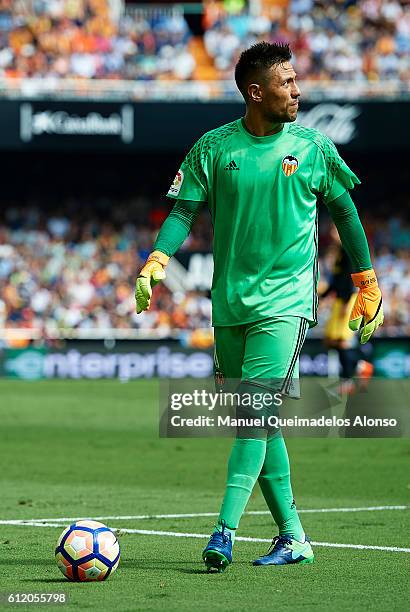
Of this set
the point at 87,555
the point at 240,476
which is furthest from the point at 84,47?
the point at 87,555

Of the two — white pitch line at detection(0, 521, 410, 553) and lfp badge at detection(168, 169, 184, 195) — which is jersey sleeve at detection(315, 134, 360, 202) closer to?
lfp badge at detection(168, 169, 184, 195)

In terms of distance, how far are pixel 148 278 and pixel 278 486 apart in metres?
1.20

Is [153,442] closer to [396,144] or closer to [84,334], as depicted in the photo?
[84,334]

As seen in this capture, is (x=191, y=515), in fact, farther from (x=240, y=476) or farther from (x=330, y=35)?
(x=330, y=35)

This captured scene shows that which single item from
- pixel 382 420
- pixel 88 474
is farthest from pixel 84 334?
pixel 382 420

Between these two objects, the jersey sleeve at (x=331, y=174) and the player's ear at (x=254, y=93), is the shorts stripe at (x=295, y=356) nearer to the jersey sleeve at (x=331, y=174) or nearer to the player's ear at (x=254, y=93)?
the jersey sleeve at (x=331, y=174)

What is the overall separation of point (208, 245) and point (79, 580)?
2783 centimetres

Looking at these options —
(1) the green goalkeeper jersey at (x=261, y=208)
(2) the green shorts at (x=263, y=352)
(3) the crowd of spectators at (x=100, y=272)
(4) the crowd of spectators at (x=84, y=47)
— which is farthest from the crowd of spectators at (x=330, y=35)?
(2) the green shorts at (x=263, y=352)

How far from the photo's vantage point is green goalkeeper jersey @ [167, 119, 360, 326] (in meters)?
6.24

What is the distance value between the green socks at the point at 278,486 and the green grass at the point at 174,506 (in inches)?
9.0

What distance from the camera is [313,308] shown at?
6.41 metres

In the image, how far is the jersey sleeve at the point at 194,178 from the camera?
6.34m

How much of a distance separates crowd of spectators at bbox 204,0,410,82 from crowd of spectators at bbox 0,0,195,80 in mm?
→ 1069

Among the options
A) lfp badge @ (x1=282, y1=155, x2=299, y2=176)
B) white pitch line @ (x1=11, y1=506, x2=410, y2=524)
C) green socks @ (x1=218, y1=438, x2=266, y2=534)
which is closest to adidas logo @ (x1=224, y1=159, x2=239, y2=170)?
lfp badge @ (x1=282, y1=155, x2=299, y2=176)
